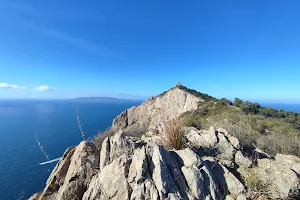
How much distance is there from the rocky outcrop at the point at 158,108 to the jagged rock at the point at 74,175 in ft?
116

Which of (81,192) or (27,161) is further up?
(81,192)

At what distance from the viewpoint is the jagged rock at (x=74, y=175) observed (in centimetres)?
398

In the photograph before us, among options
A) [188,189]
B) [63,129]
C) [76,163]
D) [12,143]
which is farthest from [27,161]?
[188,189]

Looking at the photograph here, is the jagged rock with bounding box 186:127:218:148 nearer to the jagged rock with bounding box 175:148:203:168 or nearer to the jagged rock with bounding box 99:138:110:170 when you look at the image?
the jagged rock with bounding box 175:148:203:168

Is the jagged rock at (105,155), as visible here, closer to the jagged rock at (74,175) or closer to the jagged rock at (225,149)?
the jagged rock at (74,175)

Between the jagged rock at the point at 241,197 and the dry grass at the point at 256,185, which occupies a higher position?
the dry grass at the point at 256,185

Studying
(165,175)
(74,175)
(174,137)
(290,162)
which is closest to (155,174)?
(165,175)

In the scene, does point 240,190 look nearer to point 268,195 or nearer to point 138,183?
point 268,195

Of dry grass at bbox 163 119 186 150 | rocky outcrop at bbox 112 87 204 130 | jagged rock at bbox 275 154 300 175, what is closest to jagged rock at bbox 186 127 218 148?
dry grass at bbox 163 119 186 150

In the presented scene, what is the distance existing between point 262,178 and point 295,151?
6.14 metres

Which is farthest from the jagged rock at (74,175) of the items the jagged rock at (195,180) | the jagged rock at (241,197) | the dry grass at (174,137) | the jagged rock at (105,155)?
the jagged rock at (241,197)

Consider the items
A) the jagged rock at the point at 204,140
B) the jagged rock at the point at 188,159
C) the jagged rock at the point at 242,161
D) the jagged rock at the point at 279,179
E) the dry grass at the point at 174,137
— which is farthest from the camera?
the jagged rock at the point at 204,140

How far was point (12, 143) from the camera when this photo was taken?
142ft

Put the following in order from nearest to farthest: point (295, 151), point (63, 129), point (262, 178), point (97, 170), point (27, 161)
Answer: point (262, 178) < point (97, 170) < point (295, 151) < point (27, 161) < point (63, 129)
